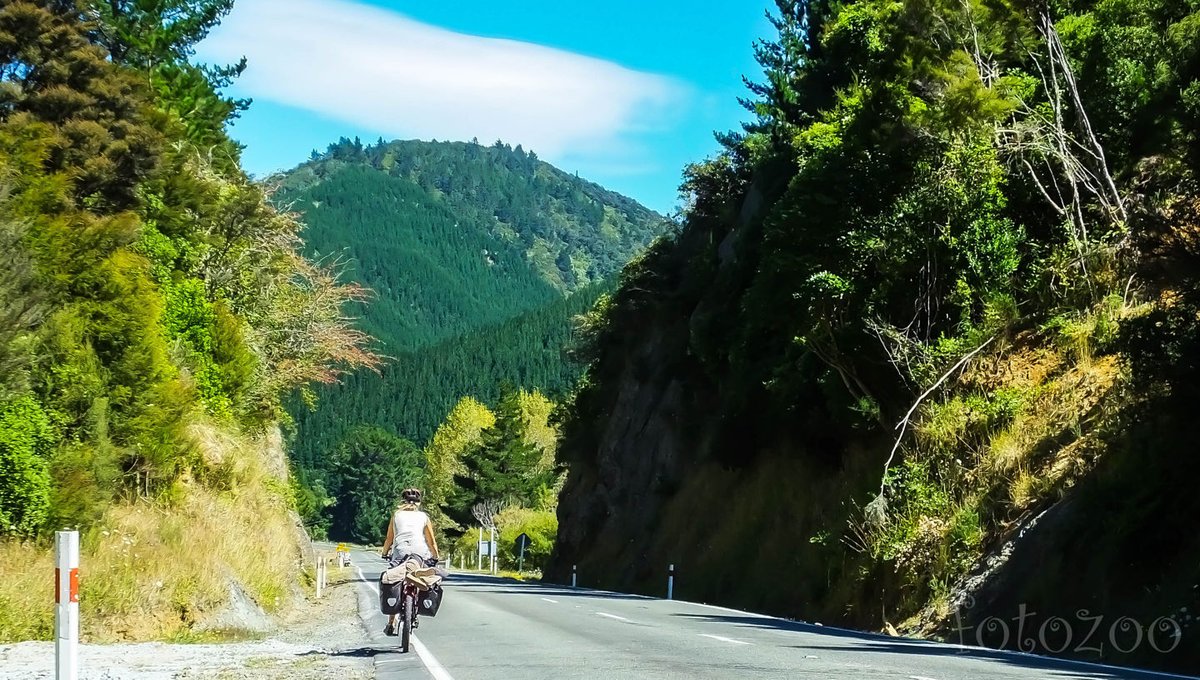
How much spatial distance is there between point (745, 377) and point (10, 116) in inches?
734

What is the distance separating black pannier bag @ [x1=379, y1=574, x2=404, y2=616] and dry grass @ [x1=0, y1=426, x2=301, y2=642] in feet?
14.9

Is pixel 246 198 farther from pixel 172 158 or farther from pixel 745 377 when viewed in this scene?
pixel 745 377

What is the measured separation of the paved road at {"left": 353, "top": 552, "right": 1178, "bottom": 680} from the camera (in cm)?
1127

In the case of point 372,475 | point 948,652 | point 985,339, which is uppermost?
point 985,339

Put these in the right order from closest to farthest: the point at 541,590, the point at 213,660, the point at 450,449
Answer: the point at 213,660 → the point at 541,590 → the point at 450,449

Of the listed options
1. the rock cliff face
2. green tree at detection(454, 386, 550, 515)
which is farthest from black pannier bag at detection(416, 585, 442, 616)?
green tree at detection(454, 386, 550, 515)

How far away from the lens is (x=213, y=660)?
45.0 feet

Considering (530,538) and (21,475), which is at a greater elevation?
(21,475)

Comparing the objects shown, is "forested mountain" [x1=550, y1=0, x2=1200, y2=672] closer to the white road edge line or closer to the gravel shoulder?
the white road edge line

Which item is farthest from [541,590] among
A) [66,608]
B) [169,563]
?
[66,608]

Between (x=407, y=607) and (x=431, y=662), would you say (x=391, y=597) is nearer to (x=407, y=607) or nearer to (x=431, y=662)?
(x=407, y=607)

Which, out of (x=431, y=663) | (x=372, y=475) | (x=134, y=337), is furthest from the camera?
(x=372, y=475)

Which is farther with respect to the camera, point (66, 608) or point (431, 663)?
point (431, 663)

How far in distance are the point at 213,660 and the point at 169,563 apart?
5.48 m
